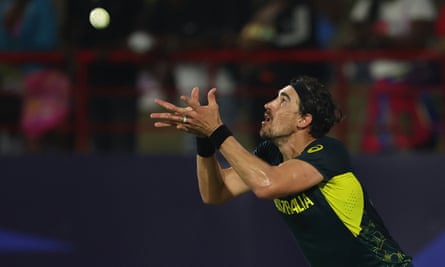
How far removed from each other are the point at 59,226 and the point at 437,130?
3471mm

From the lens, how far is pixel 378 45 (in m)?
10.0

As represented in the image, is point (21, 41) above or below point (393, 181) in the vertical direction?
above

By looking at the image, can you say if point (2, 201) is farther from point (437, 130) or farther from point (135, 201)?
point (437, 130)

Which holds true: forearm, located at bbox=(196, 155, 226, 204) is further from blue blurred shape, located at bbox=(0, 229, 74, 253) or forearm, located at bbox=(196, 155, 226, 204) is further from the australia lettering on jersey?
blue blurred shape, located at bbox=(0, 229, 74, 253)

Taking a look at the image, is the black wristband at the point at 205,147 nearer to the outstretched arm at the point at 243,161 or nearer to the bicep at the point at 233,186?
the bicep at the point at 233,186

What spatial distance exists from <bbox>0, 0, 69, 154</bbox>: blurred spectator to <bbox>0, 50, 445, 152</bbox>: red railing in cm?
15

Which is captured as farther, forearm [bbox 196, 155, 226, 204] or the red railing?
the red railing

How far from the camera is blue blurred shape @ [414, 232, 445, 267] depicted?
9.52 m

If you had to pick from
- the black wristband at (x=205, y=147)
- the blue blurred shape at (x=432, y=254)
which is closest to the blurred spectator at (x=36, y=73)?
the black wristband at (x=205, y=147)

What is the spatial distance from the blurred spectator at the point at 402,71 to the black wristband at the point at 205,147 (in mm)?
3210

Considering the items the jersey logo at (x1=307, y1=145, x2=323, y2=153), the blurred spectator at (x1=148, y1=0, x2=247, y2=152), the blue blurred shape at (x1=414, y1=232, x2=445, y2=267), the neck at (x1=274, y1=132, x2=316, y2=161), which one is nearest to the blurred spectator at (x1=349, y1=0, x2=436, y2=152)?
the blue blurred shape at (x1=414, y1=232, x2=445, y2=267)

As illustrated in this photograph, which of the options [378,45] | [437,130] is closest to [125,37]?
[378,45]

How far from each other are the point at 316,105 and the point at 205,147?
722mm

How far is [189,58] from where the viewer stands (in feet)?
31.7
